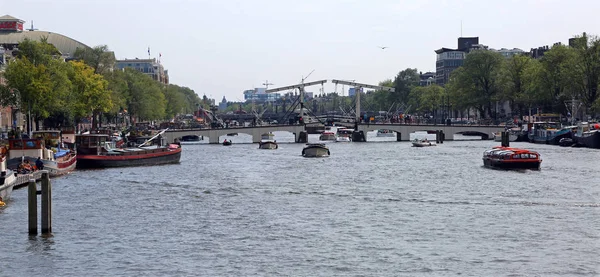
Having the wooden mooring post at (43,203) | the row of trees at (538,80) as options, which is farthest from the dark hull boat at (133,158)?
the row of trees at (538,80)

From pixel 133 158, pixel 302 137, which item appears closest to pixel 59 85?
pixel 133 158

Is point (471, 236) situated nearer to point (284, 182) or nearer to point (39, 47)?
point (284, 182)

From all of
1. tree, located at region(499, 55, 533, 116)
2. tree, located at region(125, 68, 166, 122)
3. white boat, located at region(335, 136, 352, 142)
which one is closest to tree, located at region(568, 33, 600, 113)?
tree, located at region(499, 55, 533, 116)

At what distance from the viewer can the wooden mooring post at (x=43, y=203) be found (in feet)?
140

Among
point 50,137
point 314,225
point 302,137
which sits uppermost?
point 50,137

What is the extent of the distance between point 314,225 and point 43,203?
1327 cm

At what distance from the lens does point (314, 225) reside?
162 feet

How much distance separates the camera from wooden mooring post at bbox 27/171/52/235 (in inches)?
1686

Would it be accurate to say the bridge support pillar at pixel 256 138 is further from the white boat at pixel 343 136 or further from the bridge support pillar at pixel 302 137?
the white boat at pixel 343 136

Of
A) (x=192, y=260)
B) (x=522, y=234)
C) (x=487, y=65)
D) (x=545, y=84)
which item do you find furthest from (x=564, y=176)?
(x=487, y=65)

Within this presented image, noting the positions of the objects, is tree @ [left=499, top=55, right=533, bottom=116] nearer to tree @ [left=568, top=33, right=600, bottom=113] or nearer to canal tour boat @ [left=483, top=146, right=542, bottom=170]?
tree @ [left=568, top=33, right=600, bottom=113]

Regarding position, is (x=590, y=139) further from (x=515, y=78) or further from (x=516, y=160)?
(x=515, y=78)

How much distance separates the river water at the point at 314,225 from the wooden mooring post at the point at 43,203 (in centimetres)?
68

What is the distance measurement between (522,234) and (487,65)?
457ft
